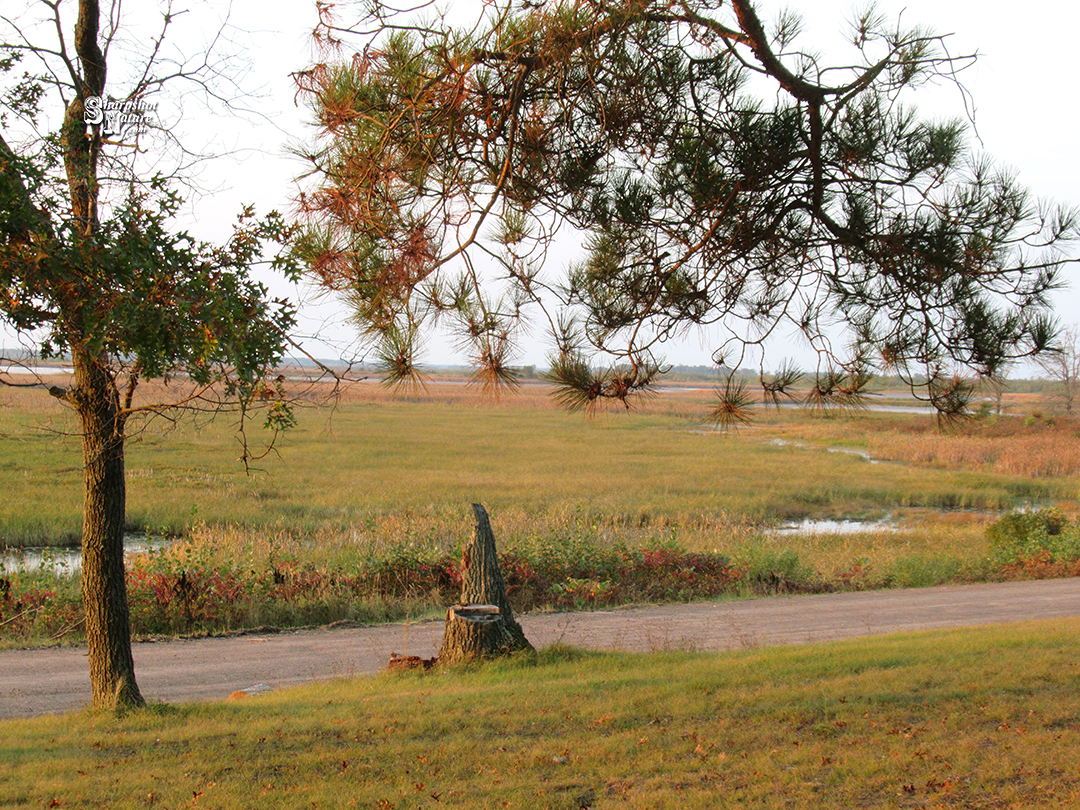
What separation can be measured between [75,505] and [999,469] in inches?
1349

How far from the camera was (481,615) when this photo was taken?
855 centimetres

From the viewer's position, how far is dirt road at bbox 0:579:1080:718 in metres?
8.84

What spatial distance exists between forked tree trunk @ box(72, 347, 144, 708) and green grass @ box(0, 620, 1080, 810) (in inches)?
13.2

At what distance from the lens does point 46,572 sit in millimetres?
12297

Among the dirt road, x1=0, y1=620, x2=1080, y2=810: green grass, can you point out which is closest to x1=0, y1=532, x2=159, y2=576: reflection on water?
the dirt road

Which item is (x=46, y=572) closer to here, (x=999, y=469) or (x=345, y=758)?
(x=345, y=758)

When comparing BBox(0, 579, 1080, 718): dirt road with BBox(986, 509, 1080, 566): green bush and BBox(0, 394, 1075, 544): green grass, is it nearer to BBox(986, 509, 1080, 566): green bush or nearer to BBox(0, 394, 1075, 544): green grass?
BBox(986, 509, 1080, 566): green bush

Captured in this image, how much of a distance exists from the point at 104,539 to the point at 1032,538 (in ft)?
58.1

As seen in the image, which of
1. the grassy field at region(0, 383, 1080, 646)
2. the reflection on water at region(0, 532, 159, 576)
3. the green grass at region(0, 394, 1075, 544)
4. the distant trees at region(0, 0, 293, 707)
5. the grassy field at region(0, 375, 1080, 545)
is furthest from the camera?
the grassy field at region(0, 375, 1080, 545)

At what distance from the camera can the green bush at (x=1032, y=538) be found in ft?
55.6

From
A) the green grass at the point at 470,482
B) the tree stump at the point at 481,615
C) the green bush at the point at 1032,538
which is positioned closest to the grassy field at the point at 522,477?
the green grass at the point at 470,482

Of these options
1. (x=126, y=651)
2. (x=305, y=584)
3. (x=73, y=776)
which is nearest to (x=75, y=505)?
(x=305, y=584)

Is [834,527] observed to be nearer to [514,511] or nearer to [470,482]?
[514,511]
